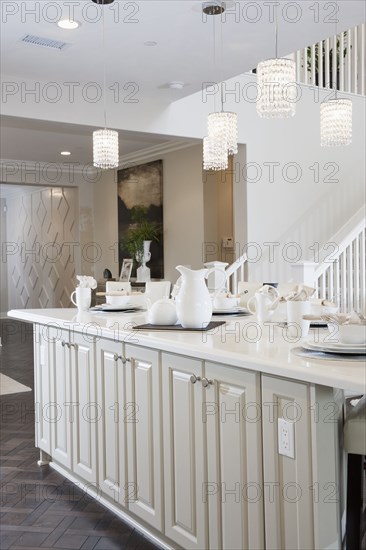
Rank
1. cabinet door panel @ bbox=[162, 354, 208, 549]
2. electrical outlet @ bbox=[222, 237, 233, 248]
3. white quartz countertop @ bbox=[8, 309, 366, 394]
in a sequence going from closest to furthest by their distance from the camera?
white quartz countertop @ bbox=[8, 309, 366, 394] → cabinet door panel @ bbox=[162, 354, 208, 549] → electrical outlet @ bbox=[222, 237, 233, 248]

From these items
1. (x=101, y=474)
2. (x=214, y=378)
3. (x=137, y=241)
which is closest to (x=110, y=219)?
(x=137, y=241)

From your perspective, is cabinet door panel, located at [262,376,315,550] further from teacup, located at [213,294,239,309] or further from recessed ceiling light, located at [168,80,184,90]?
recessed ceiling light, located at [168,80,184,90]

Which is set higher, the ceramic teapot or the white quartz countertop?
the ceramic teapot

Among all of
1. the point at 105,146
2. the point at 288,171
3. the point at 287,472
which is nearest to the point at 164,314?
the point at 287,472

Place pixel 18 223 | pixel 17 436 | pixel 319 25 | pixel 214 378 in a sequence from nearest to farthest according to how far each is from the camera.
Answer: pixel 214 378 < pixel 17 436 < pixel 319 25 < pixel 18 223

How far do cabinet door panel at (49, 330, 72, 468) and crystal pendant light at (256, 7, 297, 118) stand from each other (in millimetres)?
1748

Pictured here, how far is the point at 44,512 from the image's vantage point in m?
3.02

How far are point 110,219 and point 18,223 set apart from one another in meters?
3.97

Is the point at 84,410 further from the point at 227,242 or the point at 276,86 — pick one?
the point at 227,242

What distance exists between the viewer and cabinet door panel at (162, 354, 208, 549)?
227cm

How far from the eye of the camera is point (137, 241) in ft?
30.0

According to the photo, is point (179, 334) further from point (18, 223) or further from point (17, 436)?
point (18, 223)

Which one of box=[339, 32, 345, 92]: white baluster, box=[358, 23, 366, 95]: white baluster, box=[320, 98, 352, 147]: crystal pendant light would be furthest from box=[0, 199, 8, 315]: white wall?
box=[320, 98, 352, 147]: crystal pendant light

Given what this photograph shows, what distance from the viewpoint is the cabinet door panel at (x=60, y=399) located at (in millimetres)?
3307
